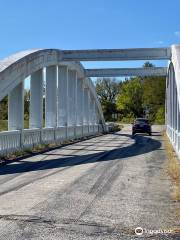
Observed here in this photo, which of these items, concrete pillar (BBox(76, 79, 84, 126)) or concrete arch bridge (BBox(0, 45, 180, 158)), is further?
concrete pillar (BBox(76, 79, 84, 126))

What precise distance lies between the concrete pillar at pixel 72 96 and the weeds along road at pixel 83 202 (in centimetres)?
1994

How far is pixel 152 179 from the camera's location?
495 inches

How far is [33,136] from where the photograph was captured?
77.3ft

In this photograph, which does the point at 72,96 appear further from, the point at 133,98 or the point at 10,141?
the point at 133,98

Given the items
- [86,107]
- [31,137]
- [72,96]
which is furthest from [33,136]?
[86,107]

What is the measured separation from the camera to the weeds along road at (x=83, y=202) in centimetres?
677

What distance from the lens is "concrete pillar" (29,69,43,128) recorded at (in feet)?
84.1

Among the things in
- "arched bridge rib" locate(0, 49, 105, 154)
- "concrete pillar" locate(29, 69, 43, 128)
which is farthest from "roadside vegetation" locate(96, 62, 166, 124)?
"concrete pillar" locate(29, 69, 43, 128)

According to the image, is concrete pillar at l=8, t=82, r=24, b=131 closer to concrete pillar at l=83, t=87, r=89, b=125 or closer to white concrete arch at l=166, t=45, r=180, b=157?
white concrete arch at l=166, t=45, r=180, b=157

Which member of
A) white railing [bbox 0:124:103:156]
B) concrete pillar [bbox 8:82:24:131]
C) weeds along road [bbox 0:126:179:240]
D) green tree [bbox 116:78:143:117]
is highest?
green tree [bbox 116:78:143:117]

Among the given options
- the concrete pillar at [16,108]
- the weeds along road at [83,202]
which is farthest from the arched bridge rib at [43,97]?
the weeds along road at [83,202]

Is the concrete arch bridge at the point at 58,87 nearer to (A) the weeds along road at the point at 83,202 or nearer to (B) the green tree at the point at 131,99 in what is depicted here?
(A) the weeds along road at the point at 83,202

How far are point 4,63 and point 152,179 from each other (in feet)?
34.4

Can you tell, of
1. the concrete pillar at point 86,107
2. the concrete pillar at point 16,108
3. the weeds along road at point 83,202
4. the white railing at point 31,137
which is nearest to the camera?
the weeds along road at point 83,202
